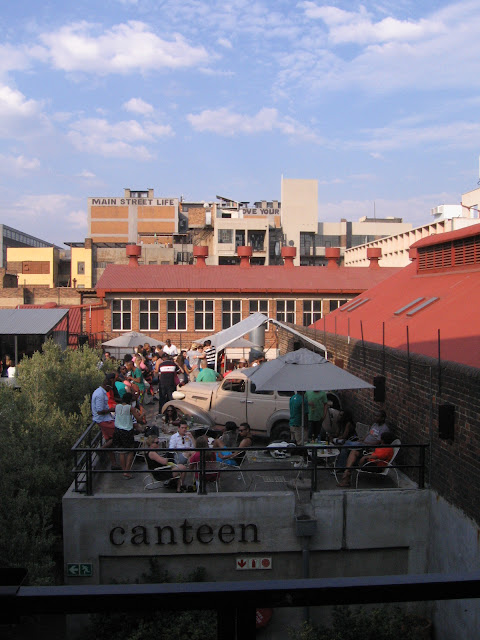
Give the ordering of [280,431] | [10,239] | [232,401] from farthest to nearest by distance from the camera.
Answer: [10,239]
[232,401]
[280,431]

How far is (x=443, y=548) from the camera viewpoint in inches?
344

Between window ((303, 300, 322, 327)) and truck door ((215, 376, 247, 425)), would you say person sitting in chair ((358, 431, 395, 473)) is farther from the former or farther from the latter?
window ((303, 300, 322, 327))

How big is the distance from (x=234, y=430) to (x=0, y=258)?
84.0 m

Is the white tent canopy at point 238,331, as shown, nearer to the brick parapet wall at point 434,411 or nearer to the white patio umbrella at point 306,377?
the brick parapet wall at point 434,411

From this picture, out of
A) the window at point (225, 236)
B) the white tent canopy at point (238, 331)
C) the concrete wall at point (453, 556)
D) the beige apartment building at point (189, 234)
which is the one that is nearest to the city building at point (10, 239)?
→ the beige apartment building at point (189, 234)

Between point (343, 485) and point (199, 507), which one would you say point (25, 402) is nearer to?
point (199, 507)

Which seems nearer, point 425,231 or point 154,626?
point 154,626

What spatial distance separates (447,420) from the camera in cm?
840

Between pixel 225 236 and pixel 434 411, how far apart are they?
6738 centimetres

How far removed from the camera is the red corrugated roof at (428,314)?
10484mm

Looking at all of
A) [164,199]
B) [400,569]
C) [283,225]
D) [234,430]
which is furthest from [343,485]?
[164,199]

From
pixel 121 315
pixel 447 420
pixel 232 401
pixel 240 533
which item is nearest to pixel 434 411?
pixel 447 420

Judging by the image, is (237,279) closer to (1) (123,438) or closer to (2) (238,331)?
(2) (238,331)

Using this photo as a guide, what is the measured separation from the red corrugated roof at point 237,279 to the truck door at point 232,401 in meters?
21.2
